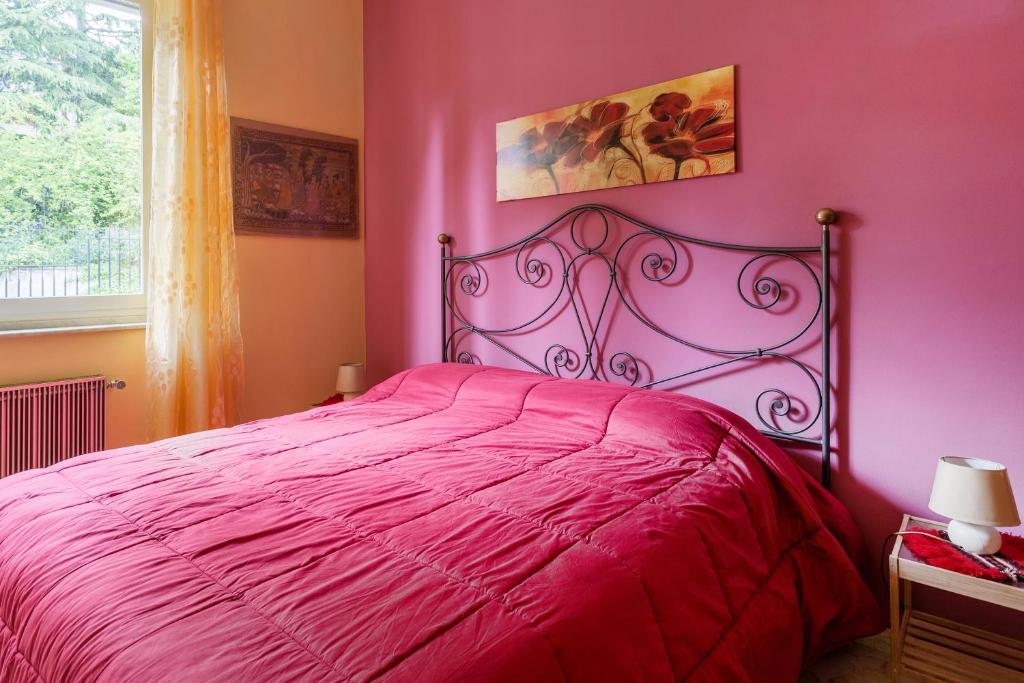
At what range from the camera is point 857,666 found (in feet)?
5.61

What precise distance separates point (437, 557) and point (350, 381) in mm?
2182

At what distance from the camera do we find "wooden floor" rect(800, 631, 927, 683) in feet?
5.40

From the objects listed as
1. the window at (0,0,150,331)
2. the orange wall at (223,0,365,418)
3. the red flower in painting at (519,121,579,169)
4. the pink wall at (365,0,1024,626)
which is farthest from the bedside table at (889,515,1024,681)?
the window at (0,0,150,331)

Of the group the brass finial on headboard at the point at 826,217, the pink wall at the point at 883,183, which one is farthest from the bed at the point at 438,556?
the brass finial on headboard at the point at 826,217

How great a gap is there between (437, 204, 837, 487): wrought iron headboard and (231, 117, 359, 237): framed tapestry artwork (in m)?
0.78

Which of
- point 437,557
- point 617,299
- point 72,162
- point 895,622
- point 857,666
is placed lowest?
point 857,666

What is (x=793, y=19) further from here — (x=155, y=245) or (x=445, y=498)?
(x=155, y=245)

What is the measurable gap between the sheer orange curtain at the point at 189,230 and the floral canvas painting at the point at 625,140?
135cm

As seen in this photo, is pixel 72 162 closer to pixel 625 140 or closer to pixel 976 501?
pixel 625 140

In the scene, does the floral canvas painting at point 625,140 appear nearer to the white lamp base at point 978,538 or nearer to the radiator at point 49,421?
the white lamp base at point 978,538

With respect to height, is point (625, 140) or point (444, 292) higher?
point (625, 140)

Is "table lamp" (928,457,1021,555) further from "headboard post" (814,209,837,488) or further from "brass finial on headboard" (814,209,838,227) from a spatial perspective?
"brass finial on headboard" (814,209,838,227)

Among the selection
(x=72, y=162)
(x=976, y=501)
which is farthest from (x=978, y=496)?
(x=72, y=162)

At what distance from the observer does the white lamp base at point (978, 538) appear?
1.45m
